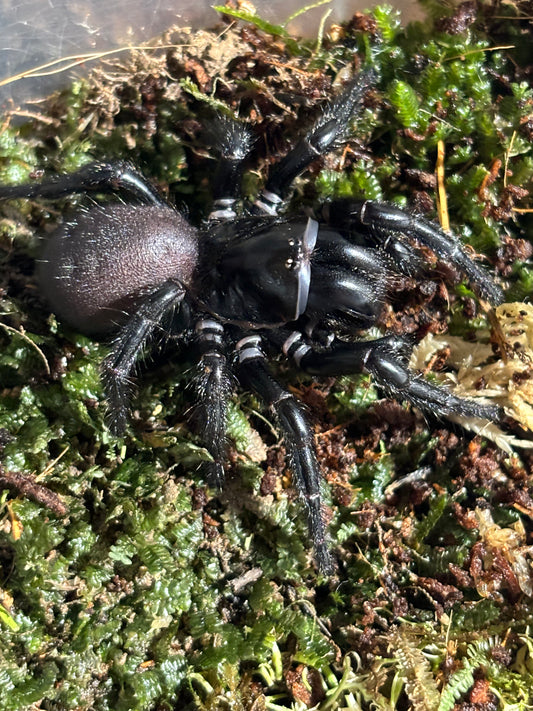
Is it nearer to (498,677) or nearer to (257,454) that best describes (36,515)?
(257,454)

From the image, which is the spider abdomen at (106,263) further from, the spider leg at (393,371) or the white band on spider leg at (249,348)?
the spider leg at (393,371)

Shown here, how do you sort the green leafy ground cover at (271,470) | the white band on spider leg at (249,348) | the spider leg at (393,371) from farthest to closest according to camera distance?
the white band on spider leg at (249,348) < the spider leg at (393,371) < the green leafy ground cover at (271,470)

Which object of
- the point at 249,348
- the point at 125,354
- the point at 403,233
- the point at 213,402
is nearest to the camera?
the point at 125,354

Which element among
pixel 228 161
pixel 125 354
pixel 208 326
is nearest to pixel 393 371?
pixel 208 326

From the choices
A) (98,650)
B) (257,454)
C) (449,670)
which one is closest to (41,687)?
(98,650)

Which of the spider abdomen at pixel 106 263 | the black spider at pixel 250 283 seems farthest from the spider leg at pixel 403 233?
the spider abdomen at pixel 106 263

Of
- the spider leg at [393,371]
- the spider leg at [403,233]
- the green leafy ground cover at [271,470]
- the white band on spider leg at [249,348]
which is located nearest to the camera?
the green leafy ground cover at [271,470]

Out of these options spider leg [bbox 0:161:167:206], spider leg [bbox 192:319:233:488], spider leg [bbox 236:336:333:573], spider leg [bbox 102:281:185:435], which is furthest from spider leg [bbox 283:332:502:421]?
spider leg [bbox 0:161:167:206]

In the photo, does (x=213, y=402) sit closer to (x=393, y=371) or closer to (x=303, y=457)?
(x=303, y=457)

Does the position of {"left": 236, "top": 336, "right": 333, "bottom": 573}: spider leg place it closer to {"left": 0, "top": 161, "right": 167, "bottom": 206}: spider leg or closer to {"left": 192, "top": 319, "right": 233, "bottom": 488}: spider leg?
{"left": 192, "top": 319, "right": 233, "bottom": 488}: spider leg
